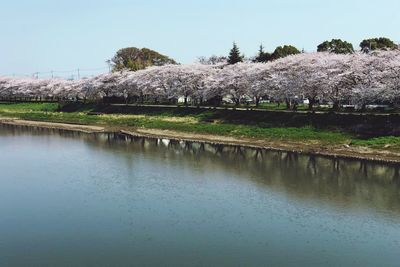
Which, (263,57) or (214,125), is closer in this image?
(214,125)

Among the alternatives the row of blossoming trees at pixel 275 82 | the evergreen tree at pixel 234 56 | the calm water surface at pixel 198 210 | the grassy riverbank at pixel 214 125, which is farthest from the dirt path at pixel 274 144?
the evergreen tree at pixel 234 56

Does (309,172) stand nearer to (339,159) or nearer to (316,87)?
(339,159)

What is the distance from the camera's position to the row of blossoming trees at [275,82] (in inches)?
1529

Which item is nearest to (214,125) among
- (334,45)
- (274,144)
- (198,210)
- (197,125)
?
(197,125)

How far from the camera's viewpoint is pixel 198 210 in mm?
A: 21453

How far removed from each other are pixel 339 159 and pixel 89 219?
19.8 metres

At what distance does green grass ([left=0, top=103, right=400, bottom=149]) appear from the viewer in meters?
36.4

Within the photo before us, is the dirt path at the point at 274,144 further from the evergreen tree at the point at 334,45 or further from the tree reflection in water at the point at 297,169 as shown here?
the evergreen tree at the point at 334,45

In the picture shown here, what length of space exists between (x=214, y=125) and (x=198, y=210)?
2510 centimetres

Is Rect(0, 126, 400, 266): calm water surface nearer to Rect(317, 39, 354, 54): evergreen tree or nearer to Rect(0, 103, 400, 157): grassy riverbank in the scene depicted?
Rect(0, 103, 400, 157): grassy riverbank

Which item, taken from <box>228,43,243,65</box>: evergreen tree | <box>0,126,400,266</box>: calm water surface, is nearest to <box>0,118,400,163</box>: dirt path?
<box>0,126,400,266</box>: calm water surface

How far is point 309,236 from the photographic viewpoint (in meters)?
18.0

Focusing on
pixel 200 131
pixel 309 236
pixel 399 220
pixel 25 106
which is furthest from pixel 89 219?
pixel 25 106

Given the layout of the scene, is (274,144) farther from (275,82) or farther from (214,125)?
(275,82)
